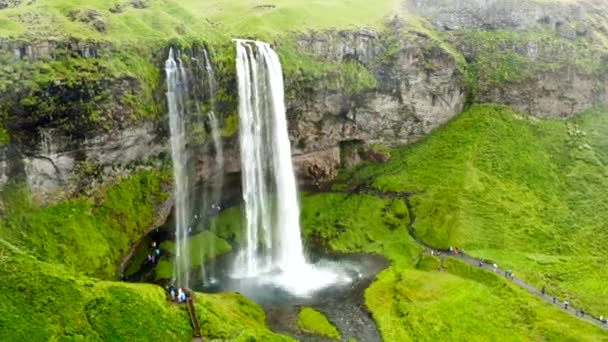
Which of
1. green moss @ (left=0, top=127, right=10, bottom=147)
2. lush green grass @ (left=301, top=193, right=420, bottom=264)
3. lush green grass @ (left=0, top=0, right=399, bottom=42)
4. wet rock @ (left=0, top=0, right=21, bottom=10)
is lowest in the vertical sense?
lush green grass @ (left=301, top=193, right=420, bottom=264)

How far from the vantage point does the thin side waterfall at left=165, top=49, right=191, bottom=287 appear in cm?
5125

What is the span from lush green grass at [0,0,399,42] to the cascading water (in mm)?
5608

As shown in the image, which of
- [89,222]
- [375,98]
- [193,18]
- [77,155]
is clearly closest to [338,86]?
[375,98]

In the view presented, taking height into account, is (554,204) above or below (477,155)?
below

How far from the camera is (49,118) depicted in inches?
1735

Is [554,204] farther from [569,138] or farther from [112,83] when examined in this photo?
[112,83]

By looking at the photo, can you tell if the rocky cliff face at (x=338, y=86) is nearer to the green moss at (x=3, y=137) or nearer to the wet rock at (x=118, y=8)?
the green moss at (x=3, y=137)

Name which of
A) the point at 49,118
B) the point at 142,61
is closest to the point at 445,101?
the point at 142,61

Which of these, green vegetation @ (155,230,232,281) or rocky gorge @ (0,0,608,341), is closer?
rocky gorge @ (0,0,608,341)

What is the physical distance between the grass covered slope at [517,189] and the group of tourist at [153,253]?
81.1ft

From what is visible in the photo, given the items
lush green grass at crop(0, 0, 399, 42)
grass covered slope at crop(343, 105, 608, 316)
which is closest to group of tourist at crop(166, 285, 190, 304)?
lush green grass at crop(0, 0, 399, 42)

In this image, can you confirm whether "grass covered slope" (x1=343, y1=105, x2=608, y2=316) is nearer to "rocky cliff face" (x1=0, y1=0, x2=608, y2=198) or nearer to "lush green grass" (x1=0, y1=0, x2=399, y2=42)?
"rocky cliff face" (x1=0, y1=0, x2=608, y2=198)

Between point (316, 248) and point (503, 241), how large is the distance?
1823 centimetres

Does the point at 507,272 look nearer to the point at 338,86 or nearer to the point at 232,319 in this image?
the point at 232,319
